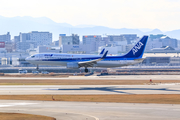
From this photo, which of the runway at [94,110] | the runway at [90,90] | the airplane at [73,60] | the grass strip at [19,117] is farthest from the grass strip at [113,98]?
the airplane at [73,60]

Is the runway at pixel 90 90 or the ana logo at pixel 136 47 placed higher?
the ana logo at pixel 136 47

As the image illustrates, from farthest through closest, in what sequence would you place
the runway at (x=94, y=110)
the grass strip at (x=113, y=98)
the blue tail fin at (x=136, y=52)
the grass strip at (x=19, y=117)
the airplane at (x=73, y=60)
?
the blue tail fin at (x=136, y=52) < the airplane at (x=73, y=60) < the grass strip at (x=113, y=98) < the runway at (x=94, y=110) < the grass strip at (x=19, y=117)

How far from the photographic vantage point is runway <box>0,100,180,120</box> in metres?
40.3

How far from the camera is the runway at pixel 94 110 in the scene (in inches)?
1586

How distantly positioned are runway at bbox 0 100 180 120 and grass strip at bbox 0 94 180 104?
345 cm

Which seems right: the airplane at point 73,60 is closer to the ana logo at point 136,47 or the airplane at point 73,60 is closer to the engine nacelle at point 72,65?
the engine nacelle at point 72,65

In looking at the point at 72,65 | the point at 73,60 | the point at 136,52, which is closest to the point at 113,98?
the point at 72,65

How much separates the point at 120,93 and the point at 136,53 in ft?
101

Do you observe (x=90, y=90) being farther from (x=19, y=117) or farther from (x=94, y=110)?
(x=19, y=117)

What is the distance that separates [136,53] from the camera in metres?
90.1

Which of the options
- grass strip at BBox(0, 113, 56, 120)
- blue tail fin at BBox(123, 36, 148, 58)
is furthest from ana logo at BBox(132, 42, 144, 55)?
grass strip at BBox(0, 113, 56, 120)

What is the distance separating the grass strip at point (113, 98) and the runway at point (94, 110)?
11.3 feet

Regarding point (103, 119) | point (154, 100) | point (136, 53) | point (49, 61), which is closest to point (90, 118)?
point (103, 119)

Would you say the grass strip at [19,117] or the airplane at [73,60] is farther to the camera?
the airplane at [73,60]
